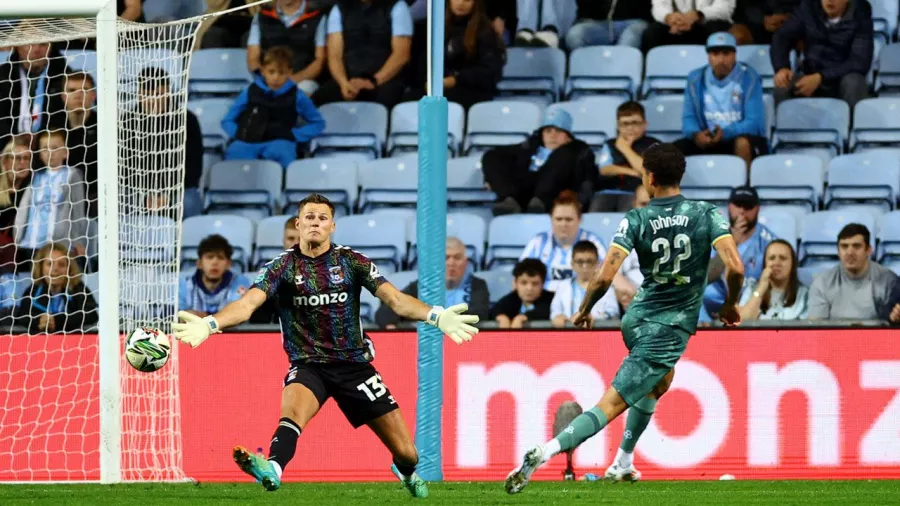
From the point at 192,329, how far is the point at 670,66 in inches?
370

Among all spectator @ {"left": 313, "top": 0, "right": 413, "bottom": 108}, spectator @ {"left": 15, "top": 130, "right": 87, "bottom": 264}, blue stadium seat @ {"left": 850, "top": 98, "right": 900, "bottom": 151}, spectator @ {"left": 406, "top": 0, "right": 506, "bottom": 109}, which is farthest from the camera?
spectator @ {"left": 313, "top": 0, "right": 413, "bottom": 108}

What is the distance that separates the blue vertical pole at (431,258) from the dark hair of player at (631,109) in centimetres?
389

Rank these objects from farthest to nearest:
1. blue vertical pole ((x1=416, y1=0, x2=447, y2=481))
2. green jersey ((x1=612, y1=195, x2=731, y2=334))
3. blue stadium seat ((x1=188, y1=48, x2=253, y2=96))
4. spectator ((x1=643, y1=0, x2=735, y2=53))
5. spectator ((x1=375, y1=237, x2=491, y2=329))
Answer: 1. blue stadium seat ((x1=188, y1=48, x2=253, y2=96))
2. spectator ((x1=643, y1=0, x2=735, y2=53))
3. spectator ((x1=375, y1=237, x2=491, y2=329))
4. blue vertical pole ((x1=416, y1=0, x2=447, y2=481))
5. green jersey ((x1=612, y1=195, x2=731, y2=334))

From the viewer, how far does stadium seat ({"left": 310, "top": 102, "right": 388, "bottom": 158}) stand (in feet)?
49.8

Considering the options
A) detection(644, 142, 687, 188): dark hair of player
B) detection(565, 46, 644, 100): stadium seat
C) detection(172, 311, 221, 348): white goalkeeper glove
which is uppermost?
detection(565, 46, 644, 100): stadium seat

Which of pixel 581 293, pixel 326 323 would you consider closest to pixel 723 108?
pixel 581 293

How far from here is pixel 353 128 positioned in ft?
50.2

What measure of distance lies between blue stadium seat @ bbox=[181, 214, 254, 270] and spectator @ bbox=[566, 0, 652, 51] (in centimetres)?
425

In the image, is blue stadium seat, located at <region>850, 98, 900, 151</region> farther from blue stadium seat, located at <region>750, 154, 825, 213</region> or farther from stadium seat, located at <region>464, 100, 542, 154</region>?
stadium seat, located at <region>464, 100, 542, 154</region>

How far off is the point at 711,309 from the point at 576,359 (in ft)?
6.34

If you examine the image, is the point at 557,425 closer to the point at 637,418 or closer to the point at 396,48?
the point at 637,418

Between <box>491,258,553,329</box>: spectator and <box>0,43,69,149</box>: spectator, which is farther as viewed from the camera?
<box>0,43,69,149</box>: spectator

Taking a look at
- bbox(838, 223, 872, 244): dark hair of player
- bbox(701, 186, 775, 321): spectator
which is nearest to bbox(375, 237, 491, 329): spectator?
bbox(701, 186, 775, 321): spectator

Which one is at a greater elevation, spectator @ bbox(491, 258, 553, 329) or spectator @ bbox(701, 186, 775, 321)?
spectator @ bbox(701, 186, 775, 321)
